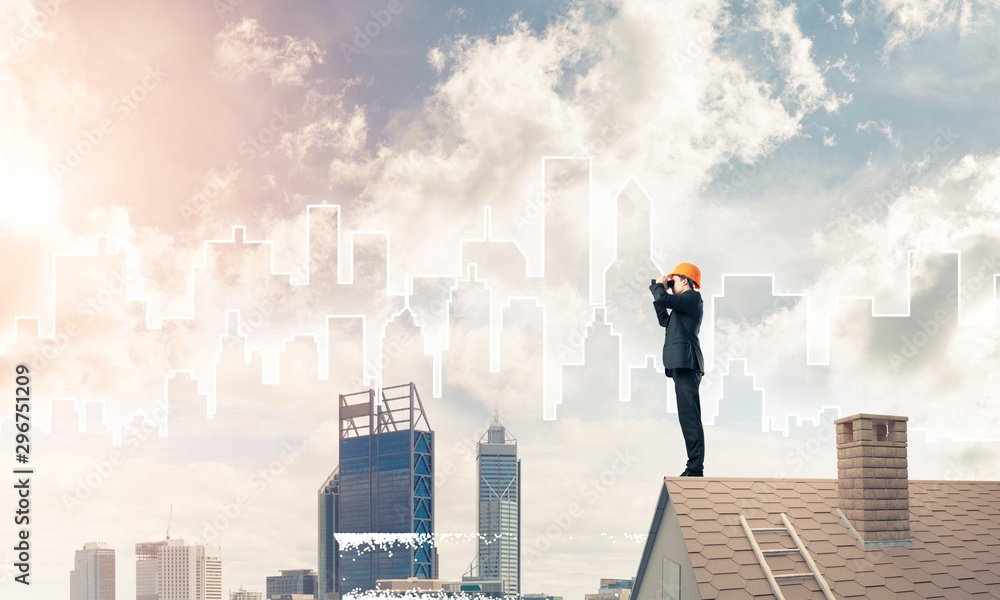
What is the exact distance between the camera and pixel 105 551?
16912 cm

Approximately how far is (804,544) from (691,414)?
291 cm

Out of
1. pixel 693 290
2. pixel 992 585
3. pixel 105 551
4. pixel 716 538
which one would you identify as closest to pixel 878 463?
pixel 992 585

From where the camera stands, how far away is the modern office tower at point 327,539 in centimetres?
18038

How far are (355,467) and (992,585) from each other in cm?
15495

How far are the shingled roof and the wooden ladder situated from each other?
0.08 meters

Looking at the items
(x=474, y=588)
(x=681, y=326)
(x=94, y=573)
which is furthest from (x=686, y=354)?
(x=94, y=573)

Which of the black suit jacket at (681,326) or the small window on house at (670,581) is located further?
the black suit jacket at (681,326)

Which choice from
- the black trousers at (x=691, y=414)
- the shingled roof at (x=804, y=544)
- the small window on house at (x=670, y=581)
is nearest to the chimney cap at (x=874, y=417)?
the shingled roof at (x=804, y=544)

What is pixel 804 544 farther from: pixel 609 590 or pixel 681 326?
pixel 609 590

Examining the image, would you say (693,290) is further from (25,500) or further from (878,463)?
(25,500)

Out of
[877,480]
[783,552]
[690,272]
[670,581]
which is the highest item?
[690,272]

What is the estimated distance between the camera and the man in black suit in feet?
48.3

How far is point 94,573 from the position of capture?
545ft

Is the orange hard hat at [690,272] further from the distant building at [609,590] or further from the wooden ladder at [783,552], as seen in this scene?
the distant building at [609,590]
